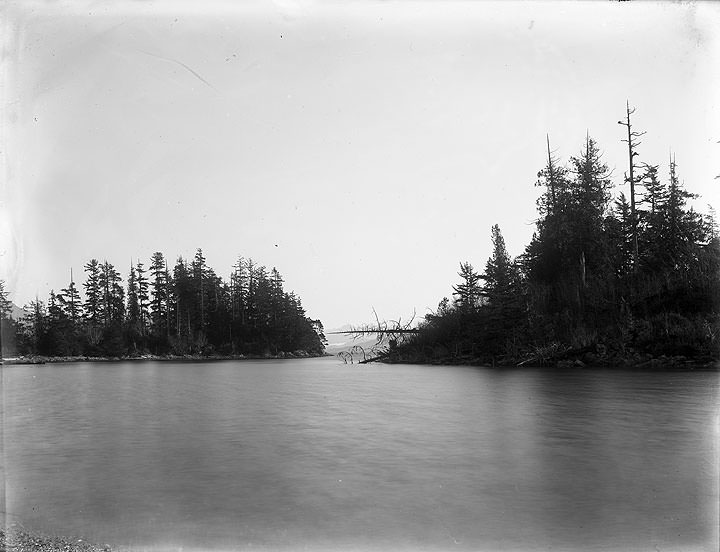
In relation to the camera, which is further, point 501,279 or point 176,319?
point 176,319

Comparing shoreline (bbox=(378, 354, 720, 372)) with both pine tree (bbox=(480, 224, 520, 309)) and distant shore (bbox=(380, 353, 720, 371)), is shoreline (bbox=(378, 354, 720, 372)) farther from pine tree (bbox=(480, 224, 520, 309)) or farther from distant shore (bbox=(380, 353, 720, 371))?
pine tree (bbox=(480, 224, 520, 309))

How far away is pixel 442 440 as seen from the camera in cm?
1398

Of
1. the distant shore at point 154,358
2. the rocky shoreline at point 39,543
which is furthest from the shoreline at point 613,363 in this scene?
the distant shore at point 154,358

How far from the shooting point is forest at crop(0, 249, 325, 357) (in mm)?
68938

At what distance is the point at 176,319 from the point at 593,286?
208 feet

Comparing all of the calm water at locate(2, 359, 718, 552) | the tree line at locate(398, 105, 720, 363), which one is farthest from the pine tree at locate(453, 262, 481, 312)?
the calm water at locate(2, 359, 718, 552)

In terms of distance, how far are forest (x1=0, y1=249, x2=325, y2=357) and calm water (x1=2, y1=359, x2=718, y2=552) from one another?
46830mm

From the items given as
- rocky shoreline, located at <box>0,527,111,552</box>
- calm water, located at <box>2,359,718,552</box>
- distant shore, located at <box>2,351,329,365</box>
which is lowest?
distant shore, located at <box>2,351,329,365</box>

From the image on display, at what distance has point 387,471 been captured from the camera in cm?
1084

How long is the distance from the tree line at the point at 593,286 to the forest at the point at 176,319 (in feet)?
91.8

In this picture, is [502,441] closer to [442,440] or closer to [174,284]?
[442,440]

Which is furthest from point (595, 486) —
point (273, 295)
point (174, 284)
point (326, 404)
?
point (174, 284)

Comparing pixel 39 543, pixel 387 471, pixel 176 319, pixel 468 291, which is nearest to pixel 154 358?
pixel 176 319

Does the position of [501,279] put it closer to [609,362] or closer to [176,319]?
[609,362]
